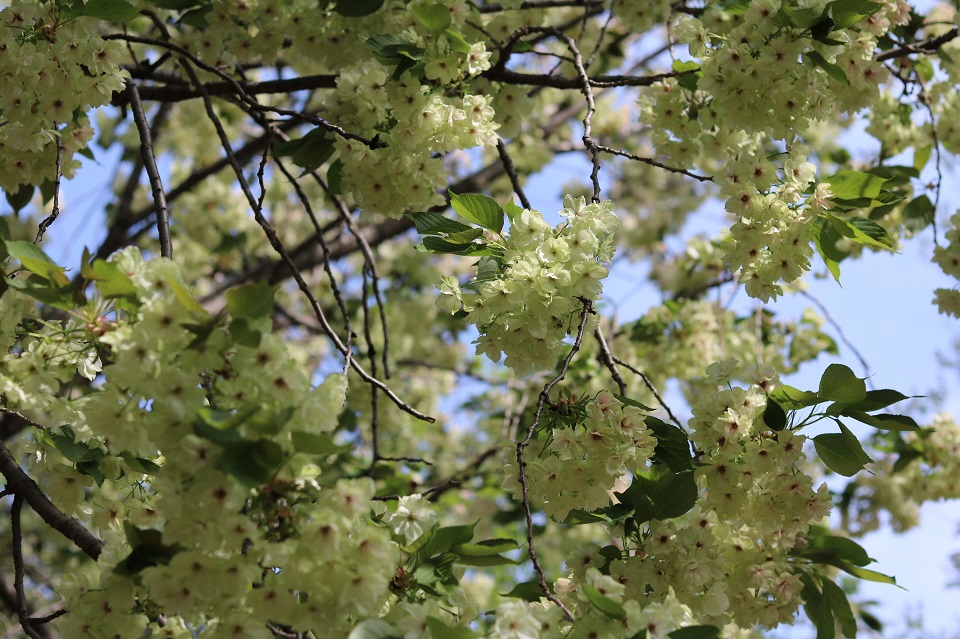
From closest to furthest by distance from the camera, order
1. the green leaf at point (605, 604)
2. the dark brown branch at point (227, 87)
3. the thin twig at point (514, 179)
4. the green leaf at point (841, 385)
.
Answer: the green leaf at point (605, 604) < the green leaf at point (841, 385) < the thin twig at point (514, 179) < the dark brown branch at point (227, 87)

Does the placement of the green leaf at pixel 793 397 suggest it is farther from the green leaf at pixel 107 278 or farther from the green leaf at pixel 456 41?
the green leaf at pixel 107 278

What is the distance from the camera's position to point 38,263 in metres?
1.47

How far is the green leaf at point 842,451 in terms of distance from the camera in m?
1.91

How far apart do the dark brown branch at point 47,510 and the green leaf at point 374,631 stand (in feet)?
2.08

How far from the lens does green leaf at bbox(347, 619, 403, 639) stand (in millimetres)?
1380

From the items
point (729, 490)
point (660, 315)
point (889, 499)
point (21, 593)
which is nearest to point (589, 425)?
point (729, 490)

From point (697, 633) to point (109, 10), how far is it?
2007 millimetres

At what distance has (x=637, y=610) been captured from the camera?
4.95 ft

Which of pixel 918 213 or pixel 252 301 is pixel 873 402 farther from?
pixel 918 213

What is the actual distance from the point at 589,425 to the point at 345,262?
19.3 feet

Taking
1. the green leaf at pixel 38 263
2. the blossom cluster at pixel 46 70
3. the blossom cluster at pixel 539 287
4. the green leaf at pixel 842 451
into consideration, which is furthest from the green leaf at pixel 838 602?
the blossom cluster at pixel 46 70

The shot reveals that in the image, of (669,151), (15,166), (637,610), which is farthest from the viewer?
(669,151)

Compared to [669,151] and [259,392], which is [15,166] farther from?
[669,151]

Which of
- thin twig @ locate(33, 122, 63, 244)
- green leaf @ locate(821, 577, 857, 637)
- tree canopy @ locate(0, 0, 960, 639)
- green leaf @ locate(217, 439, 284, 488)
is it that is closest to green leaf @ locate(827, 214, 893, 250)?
tree canopy @ locate(0, 0, 960, 639)
